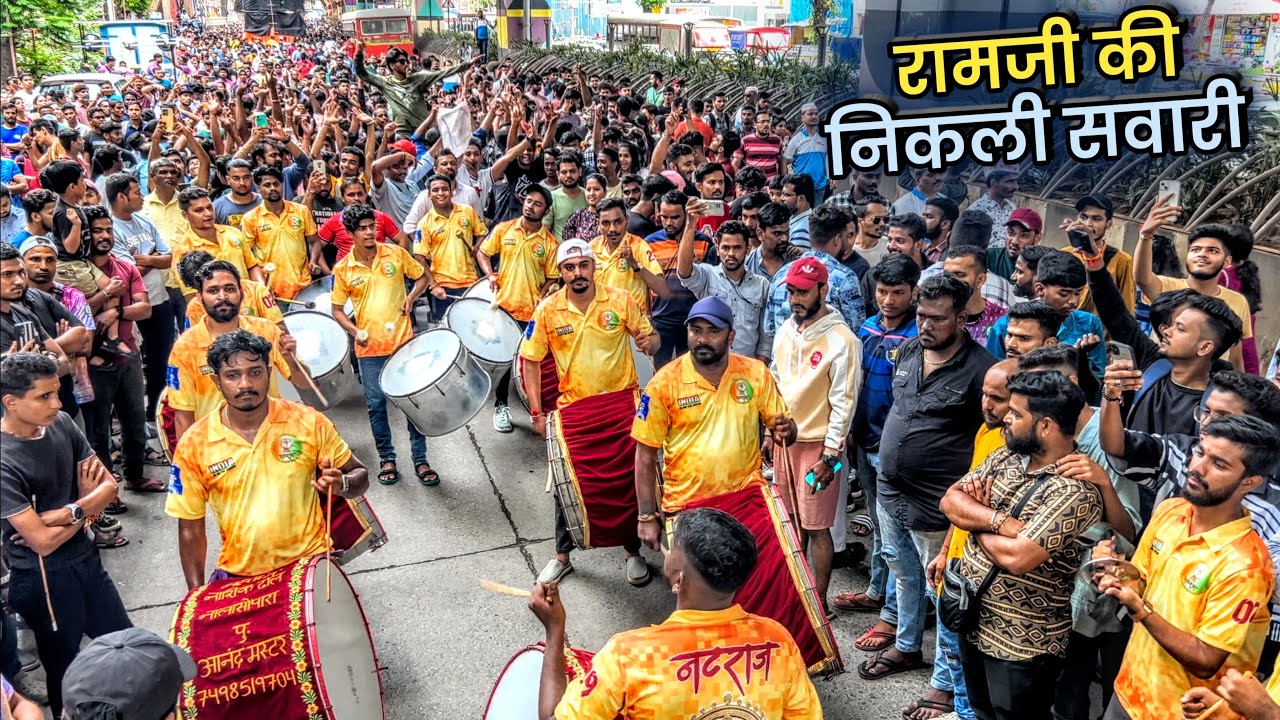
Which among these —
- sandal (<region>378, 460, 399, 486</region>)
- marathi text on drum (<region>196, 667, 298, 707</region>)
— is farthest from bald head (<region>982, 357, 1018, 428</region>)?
sandal (<region>378, 460, 399, 486</region>)

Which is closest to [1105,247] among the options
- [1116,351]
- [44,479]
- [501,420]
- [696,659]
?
[1116,351]

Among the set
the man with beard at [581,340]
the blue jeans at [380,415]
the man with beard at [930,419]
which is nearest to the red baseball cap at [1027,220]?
the man with beard at [930,419]

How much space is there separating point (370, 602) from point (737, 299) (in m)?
2.96

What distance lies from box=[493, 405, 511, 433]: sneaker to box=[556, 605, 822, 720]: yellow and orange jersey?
5167 mm

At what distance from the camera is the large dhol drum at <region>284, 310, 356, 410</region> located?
22.1 ft

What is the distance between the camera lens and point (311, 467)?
13.7 ft

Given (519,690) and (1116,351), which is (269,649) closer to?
(519,690)

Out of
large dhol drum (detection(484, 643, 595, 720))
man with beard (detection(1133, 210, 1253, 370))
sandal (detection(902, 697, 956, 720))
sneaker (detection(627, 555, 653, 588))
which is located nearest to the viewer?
large dhol drum (detection(484, 643, 595, 720))

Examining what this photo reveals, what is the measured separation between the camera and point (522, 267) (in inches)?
295

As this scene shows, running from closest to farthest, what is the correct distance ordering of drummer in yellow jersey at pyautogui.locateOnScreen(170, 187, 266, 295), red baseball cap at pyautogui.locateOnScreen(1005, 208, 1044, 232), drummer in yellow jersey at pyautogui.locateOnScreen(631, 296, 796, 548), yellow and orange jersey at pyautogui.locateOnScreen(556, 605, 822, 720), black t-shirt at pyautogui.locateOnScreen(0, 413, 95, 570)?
yellow and orange jersey at pyautogui.locateOnScreen(556, 605, 822, 720), black t-shirt at pyautogui.locateOnScreen(0, 413, 95, 570), drummer in yellow jersey at pyautogui.locateOnScreen(631, 296, 796, 548), red baseball cap at pyautogui.locateOnScreen(1005, 208, 1044, 232), drummer in yellow jersey at pyautogui.locateOnScreen(170, 187, 266, 295)

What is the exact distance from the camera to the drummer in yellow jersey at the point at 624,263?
675 centimetres

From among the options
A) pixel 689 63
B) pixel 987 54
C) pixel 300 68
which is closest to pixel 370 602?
pixel 987 54

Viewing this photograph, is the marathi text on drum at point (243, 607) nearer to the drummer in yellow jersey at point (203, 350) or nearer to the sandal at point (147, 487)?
the drummer in yellow jersey at point (203, 350)

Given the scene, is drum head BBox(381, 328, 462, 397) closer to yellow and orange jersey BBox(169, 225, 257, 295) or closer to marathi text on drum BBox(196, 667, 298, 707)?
yellow and orange jersey BBox(169, 225, 257, 295)
